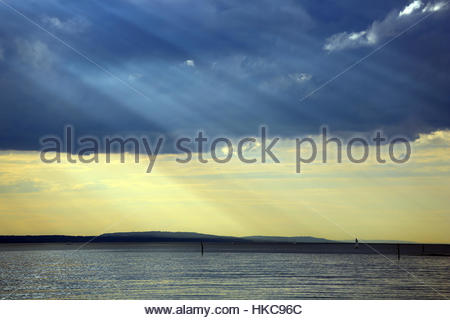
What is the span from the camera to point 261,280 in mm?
68750

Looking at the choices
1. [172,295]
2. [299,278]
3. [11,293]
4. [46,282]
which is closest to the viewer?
[172,295]

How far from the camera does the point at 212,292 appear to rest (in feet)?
179
